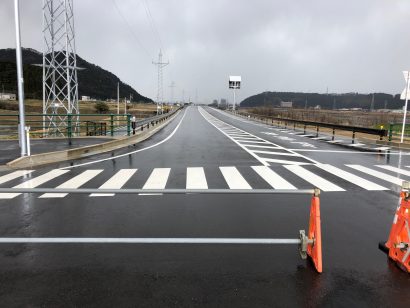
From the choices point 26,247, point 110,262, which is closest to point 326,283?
point 110,262

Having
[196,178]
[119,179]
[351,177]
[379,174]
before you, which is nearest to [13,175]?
[119,179]

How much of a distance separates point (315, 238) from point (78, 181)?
747cm

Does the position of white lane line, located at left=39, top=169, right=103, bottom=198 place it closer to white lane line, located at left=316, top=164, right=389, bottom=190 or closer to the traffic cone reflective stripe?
the traffic cone reflective stripe

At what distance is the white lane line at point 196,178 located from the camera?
9398 mm

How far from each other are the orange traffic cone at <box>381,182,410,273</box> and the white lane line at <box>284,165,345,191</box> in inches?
173

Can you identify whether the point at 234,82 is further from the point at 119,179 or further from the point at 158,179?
the point at 119,179

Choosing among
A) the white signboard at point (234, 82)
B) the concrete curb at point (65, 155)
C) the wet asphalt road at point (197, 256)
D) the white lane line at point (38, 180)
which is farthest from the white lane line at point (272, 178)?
the white signboard at point (234, 82)

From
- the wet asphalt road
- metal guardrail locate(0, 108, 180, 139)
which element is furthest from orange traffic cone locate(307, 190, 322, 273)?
metal guardrail locate(0, 108, 180, 139)

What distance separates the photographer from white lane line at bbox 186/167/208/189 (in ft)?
30.8

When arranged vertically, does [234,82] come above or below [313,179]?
above

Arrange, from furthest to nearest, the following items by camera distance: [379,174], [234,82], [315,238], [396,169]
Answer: [234,82]
[396,169]
[379,174]
[315,238]

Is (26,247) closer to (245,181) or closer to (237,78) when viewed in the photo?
(245,181)

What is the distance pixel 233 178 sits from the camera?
10.5m

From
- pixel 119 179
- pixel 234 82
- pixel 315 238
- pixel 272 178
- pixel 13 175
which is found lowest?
pixel 13 175
